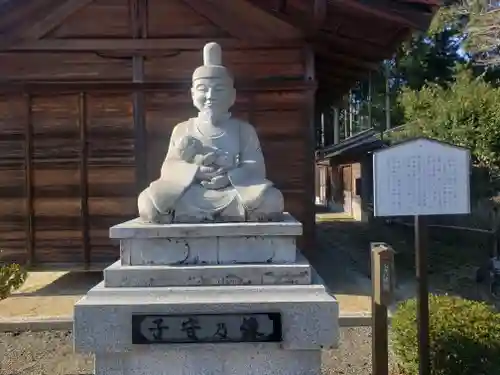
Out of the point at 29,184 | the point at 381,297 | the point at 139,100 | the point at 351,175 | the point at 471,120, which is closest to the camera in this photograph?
the point at 381,297

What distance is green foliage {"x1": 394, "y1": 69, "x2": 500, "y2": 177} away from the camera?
11.7 meters

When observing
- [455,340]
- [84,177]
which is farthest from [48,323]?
[455,340]

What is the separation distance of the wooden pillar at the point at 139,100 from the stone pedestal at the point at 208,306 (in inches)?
153

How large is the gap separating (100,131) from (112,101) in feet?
1.44

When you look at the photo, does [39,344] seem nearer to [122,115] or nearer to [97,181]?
[97,181]

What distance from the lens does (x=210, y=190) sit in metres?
3.96

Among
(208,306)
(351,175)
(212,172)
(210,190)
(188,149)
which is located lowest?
(208,306)

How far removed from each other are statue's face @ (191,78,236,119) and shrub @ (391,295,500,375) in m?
2.25

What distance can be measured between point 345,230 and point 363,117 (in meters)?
16.8

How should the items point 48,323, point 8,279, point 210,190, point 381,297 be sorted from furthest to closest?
point 48,323, point 8,279, point 210,190, point 381,297

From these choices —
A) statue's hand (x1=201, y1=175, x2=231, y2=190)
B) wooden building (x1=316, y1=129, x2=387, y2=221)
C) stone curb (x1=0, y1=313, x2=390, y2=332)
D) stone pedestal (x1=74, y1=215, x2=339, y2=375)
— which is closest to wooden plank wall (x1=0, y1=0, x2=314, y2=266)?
stone curb (x1=0, y1=313, x2=390, y2=332)

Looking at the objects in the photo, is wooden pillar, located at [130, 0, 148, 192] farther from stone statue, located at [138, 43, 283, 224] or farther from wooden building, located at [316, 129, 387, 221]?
wooden building, located at [316, 129, 387, 221]

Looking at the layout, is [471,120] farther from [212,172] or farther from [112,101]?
[212,172]

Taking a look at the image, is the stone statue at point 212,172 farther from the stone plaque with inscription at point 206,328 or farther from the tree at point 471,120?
the tree at point 471,120
